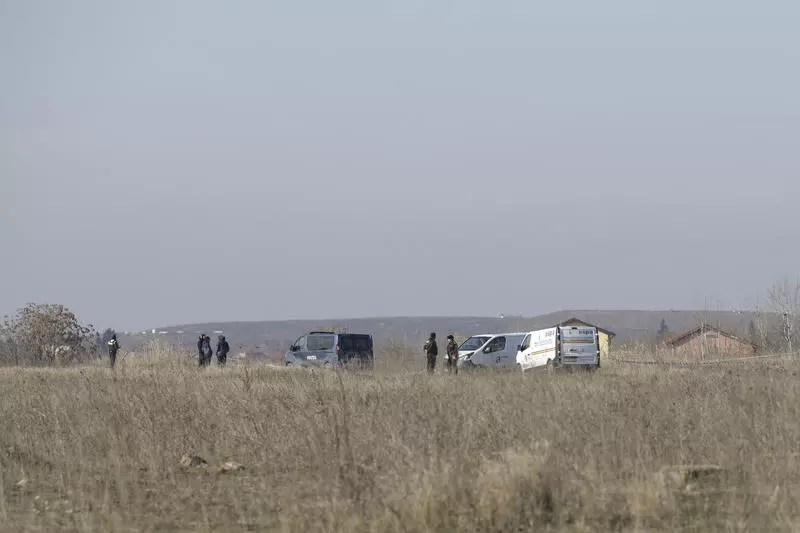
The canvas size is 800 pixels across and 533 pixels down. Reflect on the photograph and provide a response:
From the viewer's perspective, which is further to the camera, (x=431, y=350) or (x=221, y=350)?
(x=221, y=350)

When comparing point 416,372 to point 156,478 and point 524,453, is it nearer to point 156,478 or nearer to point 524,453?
point 156,478

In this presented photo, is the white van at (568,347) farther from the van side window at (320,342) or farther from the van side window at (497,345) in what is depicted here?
the van side window at (320,342)

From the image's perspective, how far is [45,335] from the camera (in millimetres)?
56250

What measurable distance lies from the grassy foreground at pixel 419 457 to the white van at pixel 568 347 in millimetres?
17266

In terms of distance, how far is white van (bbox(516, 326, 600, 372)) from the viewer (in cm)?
3606

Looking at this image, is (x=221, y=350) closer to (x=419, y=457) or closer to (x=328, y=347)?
(x=328, y=347)

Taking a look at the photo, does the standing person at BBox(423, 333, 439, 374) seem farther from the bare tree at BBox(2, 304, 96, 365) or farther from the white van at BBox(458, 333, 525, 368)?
the bare tree at BBox(2, 304, 96, 365)

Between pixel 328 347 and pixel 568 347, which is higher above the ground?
pixel 328 347

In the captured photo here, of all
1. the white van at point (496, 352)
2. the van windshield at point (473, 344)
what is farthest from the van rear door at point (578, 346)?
the van windshield at point (473, 344)

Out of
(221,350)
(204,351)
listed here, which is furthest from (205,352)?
(221,350)

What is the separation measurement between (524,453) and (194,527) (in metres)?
3.09

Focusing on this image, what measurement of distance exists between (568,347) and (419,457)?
1095 inches

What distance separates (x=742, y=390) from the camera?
15.4 metres

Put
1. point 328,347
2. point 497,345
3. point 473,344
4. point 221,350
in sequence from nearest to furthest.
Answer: point 328,347 → point 497,345 → point 473,344 → point 221,350
